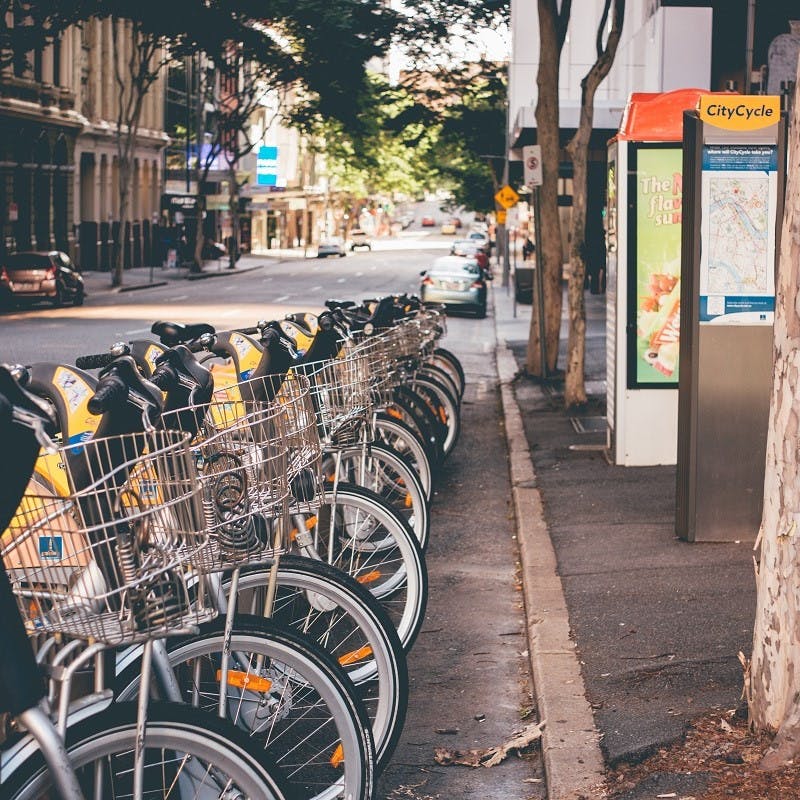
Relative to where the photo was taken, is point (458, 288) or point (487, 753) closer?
point (487, 753)

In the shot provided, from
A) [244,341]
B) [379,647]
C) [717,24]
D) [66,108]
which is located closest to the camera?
[379,647]

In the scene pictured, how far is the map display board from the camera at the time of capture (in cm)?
774

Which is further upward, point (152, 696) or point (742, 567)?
point (152, 696)

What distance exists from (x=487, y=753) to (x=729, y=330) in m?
3.51

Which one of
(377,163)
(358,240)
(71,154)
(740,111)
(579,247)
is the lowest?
(579,247)

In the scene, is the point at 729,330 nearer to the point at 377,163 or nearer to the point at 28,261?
the point at 28,261

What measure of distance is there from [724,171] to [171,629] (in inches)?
215

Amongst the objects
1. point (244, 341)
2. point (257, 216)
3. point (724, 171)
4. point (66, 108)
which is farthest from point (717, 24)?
point (257, 216)

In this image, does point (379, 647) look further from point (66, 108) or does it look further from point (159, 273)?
Result: point (159, 273)

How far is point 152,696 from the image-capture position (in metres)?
3.43

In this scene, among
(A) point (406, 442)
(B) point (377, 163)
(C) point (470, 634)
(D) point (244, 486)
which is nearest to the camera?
(D) point (244, 486)

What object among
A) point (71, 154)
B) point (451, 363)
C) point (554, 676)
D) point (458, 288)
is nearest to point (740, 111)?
point (554, 676)

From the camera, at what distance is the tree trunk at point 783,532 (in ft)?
14.5

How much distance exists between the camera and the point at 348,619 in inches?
175
